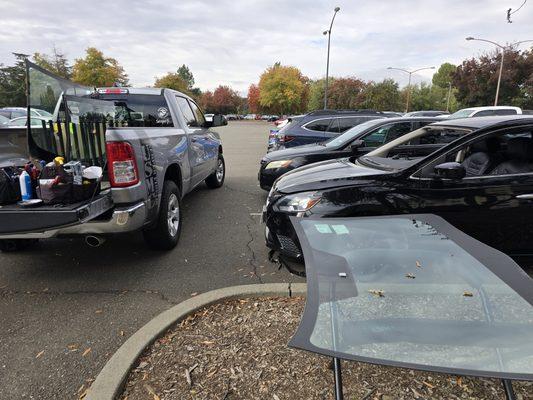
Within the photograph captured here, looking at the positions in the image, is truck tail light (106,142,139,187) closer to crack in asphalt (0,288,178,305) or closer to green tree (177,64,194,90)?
crack in asphalt (0,288,178,305)

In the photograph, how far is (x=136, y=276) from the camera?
3881 millimetres

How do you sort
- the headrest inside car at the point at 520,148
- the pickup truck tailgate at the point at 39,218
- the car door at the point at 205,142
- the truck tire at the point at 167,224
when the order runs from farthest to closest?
A: the car door at the point at 205,142
the truck tire at the point at 167,224
the headrest inside car at the point at 520,148
the pickup truck tailgate at the point at 39,218

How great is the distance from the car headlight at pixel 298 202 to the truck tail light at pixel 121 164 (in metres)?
1.40

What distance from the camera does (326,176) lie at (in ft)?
12.9

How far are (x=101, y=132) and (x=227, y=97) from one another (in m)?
109

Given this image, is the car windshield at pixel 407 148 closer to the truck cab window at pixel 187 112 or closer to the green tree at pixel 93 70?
the truck cab window at pixel 187 112

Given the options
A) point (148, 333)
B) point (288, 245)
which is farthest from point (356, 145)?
point (148, 333)

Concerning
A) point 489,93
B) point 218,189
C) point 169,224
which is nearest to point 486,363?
point 169,224

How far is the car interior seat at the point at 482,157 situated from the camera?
396 centimetres

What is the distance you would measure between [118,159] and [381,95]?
52374 mm

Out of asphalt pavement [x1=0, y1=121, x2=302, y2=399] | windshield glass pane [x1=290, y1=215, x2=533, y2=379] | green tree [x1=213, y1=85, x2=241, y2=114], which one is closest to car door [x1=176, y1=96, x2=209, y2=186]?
asphalt pavement [x1=0, y1=121, x2=302, y2=399]

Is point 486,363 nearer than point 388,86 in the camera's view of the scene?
Yes

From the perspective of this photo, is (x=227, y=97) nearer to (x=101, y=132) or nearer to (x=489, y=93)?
(x=489, y=93)

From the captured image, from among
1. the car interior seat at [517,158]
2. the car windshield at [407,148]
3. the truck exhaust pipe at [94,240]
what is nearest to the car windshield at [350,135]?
the car windshield at [407,148]
